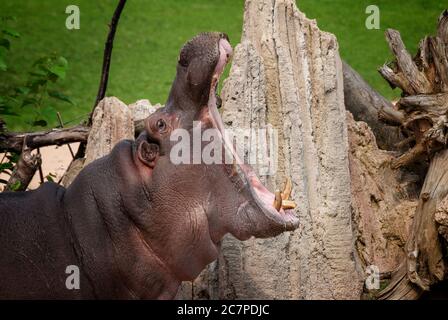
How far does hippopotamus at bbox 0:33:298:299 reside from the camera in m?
2.62

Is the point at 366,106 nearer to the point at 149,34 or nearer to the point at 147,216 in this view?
the point at 147,216

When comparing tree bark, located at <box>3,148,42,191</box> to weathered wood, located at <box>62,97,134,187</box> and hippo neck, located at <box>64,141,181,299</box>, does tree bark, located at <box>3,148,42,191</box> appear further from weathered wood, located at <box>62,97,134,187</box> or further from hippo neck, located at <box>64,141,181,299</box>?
hippo neck, located at <box>64,141,181,299</box>

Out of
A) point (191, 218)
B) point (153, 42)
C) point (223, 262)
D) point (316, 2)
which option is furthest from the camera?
point (153, 42)

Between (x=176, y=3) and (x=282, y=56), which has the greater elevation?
(x=176, y=3)

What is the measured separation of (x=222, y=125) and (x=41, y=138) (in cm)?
178

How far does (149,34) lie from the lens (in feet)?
26.9

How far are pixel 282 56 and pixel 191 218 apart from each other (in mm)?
1498

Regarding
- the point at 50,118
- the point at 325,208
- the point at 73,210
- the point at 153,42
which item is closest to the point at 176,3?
the point at 153,42

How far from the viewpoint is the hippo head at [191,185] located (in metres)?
2.61

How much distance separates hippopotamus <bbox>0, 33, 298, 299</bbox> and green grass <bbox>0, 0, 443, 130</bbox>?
4.00 meters

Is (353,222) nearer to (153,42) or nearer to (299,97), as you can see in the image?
(299,97)

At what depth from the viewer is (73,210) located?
2.76 m

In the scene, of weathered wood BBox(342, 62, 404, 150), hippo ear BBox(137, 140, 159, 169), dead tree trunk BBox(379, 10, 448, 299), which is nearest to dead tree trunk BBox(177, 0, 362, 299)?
dead tree trunk BBox(379, 10, 448, 299)
